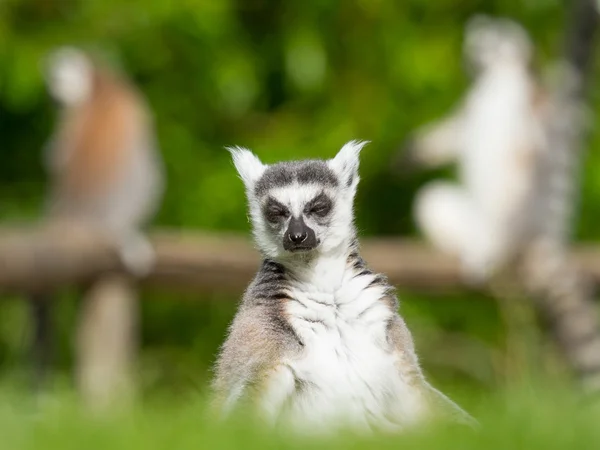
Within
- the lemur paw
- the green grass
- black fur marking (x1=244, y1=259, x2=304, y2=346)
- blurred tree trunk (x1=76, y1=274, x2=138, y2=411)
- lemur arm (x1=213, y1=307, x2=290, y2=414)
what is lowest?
the green grass

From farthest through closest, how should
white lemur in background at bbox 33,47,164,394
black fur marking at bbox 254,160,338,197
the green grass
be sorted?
white lemur in background at bbox 33,47,164,394, black fur marking at bbox 254,160,338,197, the green grass

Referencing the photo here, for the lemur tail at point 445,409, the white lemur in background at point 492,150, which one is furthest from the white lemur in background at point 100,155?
the lemur tail at point 445,409

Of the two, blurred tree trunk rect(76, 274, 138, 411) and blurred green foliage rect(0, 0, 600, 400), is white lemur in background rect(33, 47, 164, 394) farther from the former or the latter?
blurred tree trunk rect(76, 274, 138, 411)

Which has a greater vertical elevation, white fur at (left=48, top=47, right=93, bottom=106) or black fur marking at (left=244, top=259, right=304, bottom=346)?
white fur at (left=48, top=47, right=93, bottom=106)

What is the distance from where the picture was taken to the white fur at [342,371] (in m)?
2.30

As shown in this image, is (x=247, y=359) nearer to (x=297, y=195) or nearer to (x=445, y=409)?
(x=445, y=409)

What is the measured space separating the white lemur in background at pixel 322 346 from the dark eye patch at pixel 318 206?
0.04 meters

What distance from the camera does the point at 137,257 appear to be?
23.5 ft

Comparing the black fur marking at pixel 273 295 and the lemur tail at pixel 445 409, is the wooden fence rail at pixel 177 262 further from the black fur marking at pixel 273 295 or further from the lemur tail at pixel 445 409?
the lemur tail at pixel 445 409

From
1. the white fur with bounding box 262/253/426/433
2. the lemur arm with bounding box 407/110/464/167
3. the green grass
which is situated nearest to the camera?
the green grass

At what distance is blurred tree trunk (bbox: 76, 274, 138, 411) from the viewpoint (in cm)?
742

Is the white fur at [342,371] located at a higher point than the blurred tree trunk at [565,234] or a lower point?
lower

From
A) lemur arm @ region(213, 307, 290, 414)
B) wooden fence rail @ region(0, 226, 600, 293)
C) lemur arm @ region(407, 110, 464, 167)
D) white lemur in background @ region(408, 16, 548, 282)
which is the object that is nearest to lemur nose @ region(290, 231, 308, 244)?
lemur arm @ region(213, 307, 290, 414)

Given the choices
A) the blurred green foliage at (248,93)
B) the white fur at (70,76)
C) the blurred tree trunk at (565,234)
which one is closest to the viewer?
the blurred tree trunk at (565,234)
